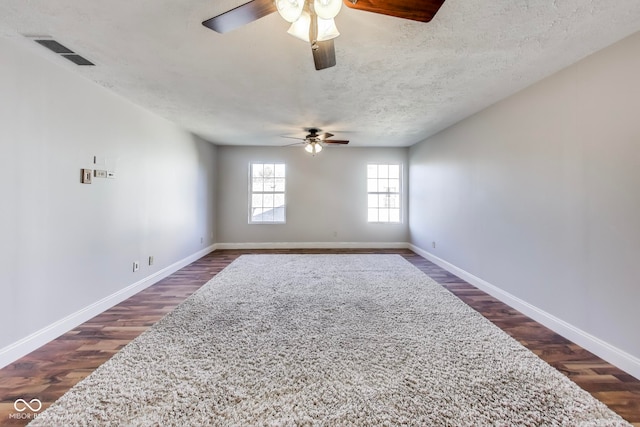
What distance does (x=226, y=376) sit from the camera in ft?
5.30

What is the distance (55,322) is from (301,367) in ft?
7.22

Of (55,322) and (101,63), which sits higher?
(101,63)

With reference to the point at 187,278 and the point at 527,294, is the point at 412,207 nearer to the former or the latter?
the point at 527,294

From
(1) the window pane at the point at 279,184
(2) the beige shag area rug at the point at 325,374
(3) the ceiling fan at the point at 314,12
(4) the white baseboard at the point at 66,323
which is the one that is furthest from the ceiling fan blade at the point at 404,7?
(1) the window pane at the point at 279,184

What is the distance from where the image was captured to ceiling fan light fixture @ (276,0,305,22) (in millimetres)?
1194

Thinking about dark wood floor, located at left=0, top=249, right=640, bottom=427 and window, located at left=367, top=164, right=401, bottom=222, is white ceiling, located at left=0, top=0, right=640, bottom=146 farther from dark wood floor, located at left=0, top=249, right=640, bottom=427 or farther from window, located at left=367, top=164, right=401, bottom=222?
window, located at left=367, top=164, right=401, bottom=222

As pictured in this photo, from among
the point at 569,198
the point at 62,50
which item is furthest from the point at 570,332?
the point at 62,50

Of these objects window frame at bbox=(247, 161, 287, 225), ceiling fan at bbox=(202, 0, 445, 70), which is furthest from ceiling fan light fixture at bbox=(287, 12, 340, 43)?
window frame at bbox=(247, 161, 287, 225)

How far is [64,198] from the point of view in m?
2.22

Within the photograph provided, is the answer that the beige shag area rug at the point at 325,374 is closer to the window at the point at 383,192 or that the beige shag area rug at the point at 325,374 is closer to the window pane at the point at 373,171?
the window at the point at 383,192

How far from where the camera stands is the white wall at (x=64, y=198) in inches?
72.1

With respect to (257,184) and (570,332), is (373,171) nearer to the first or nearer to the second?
(257,184)

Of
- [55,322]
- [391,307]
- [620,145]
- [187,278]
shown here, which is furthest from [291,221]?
[620,145]

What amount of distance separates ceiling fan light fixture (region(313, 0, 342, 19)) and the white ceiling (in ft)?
1.50
